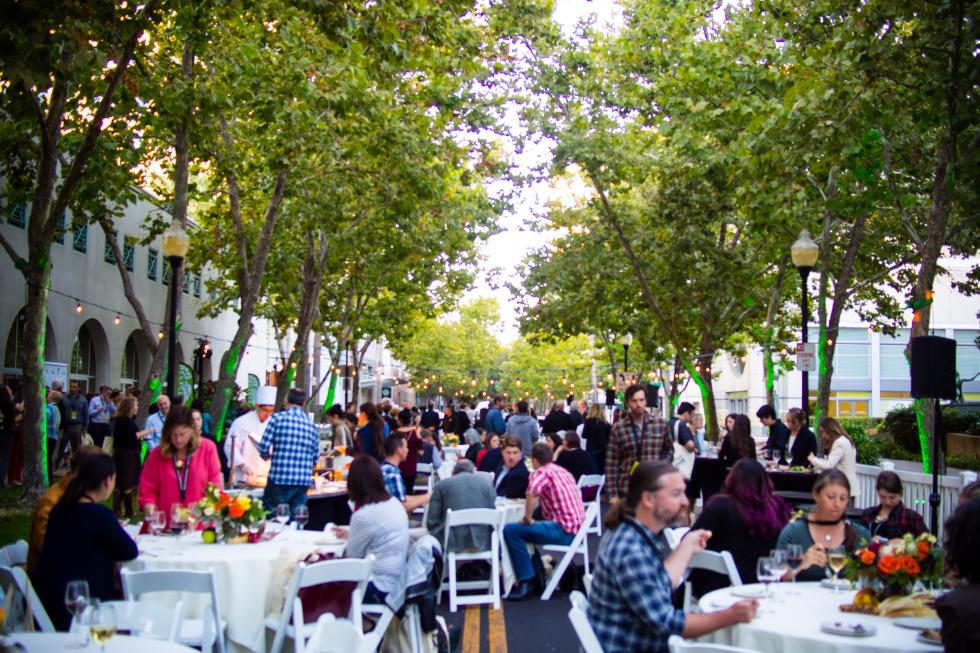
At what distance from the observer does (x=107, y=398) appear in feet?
87.5

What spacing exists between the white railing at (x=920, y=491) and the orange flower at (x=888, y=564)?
289 inches

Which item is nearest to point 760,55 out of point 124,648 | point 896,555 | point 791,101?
point 791,101

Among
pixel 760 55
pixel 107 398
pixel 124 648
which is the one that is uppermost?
pixel 760 55

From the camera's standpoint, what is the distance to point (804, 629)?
5.69 meters

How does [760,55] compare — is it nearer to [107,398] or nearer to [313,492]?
[313,492]

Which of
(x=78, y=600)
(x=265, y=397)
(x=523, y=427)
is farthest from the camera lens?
(x=523, y=427)

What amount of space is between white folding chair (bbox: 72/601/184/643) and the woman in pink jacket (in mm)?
3307

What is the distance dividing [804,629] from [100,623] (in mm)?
3491

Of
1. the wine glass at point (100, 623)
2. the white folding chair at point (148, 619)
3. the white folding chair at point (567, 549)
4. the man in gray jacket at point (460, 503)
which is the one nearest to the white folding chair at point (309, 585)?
the white folding chair at point (148, 619)

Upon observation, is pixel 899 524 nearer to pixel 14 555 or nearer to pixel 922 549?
pixel 922 549

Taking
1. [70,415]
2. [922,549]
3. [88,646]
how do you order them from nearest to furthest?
[88,646]
[922,549]
[70,415]

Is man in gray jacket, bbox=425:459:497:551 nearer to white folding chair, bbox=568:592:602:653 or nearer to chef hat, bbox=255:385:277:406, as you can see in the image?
chef hat, bbox=255:385:277:406

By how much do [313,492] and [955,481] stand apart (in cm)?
792

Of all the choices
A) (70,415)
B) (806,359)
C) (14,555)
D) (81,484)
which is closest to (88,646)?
(81,484)
